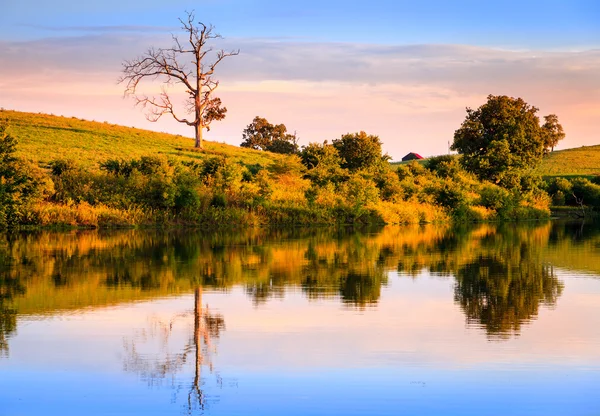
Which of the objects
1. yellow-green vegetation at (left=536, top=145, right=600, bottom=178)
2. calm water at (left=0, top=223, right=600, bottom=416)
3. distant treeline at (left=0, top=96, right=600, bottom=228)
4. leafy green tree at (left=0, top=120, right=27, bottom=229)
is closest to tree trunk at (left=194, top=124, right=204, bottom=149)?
distant treeline at (left=0, top=96, right=600, bottom=228)

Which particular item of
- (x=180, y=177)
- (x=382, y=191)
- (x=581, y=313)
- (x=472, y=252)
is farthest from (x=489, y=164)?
(x=581, y=313)

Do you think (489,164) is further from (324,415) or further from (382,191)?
(324,415)

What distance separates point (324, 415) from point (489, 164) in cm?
6001

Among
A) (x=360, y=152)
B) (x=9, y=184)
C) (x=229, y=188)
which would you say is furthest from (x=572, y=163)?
(x=9, y=184)


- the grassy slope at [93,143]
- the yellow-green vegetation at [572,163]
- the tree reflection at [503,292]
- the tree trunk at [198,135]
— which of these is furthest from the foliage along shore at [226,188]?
the yellow-green vegetation at [572,163]

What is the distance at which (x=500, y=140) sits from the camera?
68562mm

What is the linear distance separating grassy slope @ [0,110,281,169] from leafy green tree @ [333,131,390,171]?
6.40 meters

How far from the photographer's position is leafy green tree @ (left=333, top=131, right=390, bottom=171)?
2453 inches

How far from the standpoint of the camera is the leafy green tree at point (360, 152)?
204ft

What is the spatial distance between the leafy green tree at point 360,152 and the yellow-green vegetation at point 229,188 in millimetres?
82

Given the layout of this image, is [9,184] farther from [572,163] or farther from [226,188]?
[572,163]

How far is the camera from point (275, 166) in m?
54.5

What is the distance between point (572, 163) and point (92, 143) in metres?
64.2

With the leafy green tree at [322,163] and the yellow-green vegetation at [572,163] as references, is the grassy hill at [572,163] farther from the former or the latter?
the leafy green tree at [322,163]
